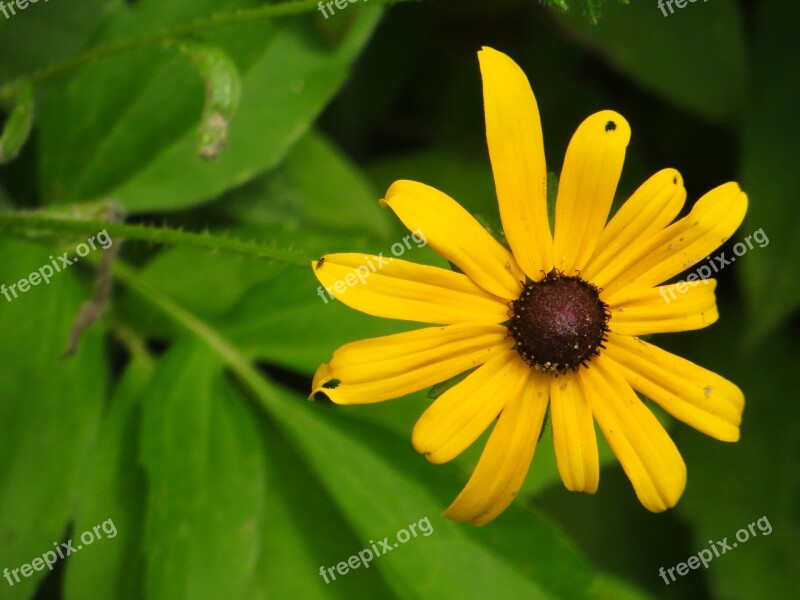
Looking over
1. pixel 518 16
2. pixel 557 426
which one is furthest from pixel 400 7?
pixel 557 426

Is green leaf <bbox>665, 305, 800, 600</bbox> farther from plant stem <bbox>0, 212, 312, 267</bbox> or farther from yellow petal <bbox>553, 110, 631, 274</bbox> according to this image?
plant stem <bbox>0, 212, 312, 267</bbox>

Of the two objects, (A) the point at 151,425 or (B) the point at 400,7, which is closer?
(A) the point at 151,425

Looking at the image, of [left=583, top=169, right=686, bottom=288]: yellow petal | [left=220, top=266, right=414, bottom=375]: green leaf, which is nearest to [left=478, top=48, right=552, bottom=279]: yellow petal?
[left=583, top=169, right=686, bottom=288]: yellow petal

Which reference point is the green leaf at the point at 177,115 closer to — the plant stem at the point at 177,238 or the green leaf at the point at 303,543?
the plant stem at the point at 177,238

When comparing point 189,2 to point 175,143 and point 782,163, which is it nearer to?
point 175,143

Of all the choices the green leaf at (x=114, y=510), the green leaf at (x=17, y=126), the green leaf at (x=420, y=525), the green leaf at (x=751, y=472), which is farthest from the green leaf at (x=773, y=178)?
the green leaf at (x=17, y=126)
